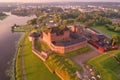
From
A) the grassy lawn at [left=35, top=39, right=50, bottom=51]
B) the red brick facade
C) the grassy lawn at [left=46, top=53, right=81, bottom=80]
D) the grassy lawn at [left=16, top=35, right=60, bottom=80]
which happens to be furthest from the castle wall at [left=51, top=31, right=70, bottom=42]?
the grassy lawn at [left=46, top=53, right=81, bottom=80]

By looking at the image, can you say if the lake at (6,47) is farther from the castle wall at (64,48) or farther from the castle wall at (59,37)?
the castle wall at (59,37)

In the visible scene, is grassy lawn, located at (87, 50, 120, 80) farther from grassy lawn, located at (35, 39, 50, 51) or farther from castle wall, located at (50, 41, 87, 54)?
grassy lawn, located at (35, 39, 50, 51)

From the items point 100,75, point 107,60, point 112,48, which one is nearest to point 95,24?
point 112,48

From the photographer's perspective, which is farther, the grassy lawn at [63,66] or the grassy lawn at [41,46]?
the grassy lawn at [41,46]


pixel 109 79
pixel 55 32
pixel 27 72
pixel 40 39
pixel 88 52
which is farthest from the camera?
pixel 40 39

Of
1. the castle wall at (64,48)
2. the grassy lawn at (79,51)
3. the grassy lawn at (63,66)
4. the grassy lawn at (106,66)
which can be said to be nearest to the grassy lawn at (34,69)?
the grassy lawn at (63,66)

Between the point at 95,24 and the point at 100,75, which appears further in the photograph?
the point at 95,24

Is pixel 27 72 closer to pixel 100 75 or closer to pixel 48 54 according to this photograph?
pixel 48 54

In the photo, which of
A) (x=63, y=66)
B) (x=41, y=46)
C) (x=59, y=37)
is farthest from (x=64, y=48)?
(x=41, y=46)
